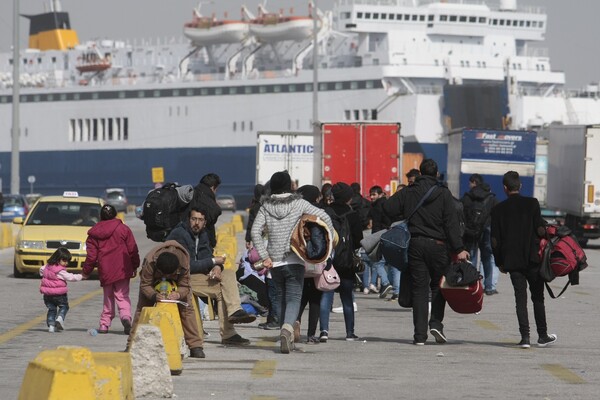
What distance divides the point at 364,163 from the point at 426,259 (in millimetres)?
20906

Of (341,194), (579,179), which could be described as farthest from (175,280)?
(579,179)

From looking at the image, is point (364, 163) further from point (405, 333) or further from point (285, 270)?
point (285, 270)

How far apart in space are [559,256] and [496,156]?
2735cm

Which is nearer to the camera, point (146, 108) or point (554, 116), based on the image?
point (554, 116)

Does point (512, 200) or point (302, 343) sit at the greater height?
point (512, 200)

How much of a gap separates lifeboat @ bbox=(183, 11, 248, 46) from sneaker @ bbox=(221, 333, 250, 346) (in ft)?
258

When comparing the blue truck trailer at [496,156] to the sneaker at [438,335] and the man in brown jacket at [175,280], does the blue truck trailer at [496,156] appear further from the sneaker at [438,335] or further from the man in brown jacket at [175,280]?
the man in brown jacket at [175,280]

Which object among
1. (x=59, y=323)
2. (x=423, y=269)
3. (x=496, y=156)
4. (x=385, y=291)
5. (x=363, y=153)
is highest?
(x=363, y=153)

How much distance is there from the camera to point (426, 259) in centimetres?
1405

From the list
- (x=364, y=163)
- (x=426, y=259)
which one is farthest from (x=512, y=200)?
(x=364, y=163)

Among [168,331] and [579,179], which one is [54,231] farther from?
[579,179]

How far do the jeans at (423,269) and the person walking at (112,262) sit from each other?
2.80 meters

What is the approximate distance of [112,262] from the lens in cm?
1500

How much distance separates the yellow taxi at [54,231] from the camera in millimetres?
24609
